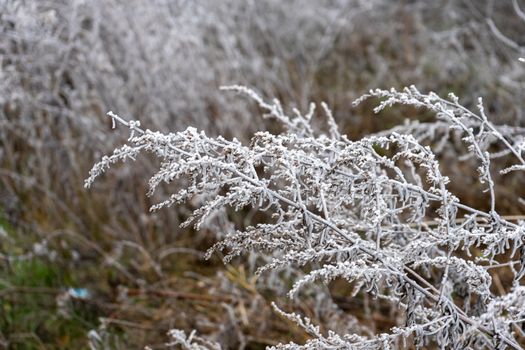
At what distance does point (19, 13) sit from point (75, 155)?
33.8 inches

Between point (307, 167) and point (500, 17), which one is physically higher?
point (307, 167)

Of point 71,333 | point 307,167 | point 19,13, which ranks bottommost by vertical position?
point 71,333

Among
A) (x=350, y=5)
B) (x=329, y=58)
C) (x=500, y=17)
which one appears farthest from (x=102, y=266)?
(x=500, y=17)

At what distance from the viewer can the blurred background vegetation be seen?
2.48m

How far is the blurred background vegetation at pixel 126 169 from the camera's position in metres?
2.48

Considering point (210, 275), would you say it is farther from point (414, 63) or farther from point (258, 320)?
point (414, 63)

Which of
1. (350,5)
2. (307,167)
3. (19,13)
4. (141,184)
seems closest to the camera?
(307,167)

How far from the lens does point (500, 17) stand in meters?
4.61

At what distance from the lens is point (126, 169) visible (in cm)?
312

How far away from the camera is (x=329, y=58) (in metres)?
4.87

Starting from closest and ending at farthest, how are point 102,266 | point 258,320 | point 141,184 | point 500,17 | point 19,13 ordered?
point 258,320, point 19,13, point 102,266, point 141,184, point 500,17

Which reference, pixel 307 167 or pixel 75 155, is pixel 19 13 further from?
pixel 307 167

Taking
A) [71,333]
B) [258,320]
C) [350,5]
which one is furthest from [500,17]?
[71,333]

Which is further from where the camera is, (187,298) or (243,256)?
(243,256)
